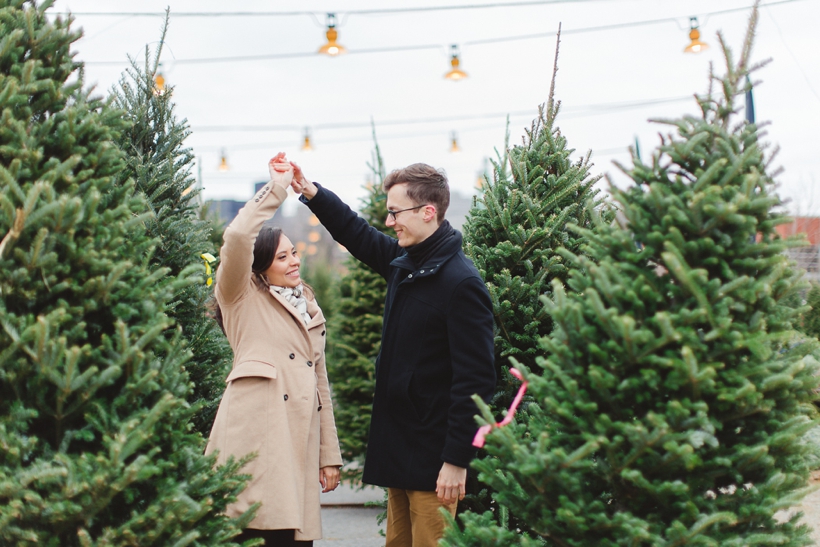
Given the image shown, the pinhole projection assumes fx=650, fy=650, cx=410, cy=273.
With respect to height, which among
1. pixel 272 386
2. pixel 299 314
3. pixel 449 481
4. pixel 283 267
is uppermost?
pixel 283 267

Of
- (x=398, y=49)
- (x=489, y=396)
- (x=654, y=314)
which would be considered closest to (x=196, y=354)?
(x=489, y=396)

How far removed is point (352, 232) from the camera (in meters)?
3.57

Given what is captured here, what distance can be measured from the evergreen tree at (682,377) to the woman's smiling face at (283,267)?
4.65 feet

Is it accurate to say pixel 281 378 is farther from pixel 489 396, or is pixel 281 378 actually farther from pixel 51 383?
pixel 51 383

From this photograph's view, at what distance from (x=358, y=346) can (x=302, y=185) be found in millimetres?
4155

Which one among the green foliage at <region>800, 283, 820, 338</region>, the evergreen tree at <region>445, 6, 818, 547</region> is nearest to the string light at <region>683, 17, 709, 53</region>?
the green foliage at <region>800, 283, 820, 338</region>

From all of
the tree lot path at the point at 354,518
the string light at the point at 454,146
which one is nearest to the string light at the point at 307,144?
the string light at the point at 454,146

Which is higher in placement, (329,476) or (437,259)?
(437,259)

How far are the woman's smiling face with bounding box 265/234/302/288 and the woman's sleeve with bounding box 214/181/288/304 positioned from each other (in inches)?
8.2

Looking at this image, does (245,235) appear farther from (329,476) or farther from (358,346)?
(358,346)

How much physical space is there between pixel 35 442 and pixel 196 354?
2.20m

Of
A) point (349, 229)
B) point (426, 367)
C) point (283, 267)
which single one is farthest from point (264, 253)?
point (426, 367)

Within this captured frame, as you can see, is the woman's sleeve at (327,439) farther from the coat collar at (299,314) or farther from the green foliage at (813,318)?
the green foliage at (813,318)

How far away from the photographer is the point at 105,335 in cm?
197
